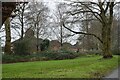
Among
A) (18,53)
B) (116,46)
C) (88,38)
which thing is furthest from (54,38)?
(18,53)

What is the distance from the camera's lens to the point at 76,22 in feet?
108

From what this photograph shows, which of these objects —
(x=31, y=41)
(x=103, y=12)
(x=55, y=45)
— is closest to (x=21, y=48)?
(x=31, y=41)

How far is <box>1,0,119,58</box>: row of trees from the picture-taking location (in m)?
32.0

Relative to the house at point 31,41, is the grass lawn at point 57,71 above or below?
below

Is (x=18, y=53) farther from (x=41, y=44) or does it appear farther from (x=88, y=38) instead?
(x=88, y=38)

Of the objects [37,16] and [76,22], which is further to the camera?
[37,16]

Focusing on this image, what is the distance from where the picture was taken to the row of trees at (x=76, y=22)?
32031mm

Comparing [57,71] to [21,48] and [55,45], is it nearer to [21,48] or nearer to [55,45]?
[21,48]

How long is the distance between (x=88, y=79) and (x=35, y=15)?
125 feet

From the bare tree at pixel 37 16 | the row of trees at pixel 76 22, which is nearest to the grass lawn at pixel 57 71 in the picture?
the row of trees at pixel 76 22

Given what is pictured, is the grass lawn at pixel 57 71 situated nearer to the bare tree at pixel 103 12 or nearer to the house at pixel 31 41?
the bare tree at pixel 103 12

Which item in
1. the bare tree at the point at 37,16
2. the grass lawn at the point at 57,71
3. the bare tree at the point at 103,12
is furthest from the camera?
the bare tree at the point at 37,16

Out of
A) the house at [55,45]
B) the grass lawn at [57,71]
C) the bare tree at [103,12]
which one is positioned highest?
the bare tree at [103,12]

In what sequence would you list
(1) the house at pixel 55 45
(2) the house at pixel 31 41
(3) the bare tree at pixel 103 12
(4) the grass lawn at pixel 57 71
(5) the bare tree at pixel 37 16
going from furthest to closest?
(1) the house at pixel 55 45, (5) the bare tree at pixel 37 16, (2) the house at pixel 31 41, (3) the bare tree at pixel 103 12, (4) the grass lawn at pixel 57 71
